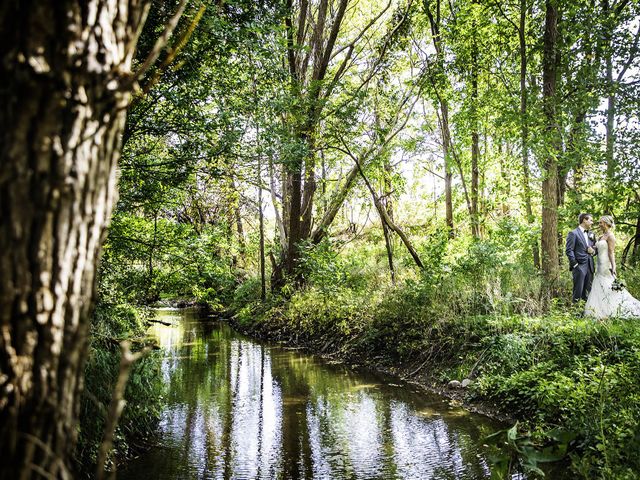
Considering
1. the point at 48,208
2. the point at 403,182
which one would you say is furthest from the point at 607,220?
the point at 48,208

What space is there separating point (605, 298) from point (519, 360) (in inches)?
79.9

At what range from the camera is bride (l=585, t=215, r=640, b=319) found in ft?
26.6

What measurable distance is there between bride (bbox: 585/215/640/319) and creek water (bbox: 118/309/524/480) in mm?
3191

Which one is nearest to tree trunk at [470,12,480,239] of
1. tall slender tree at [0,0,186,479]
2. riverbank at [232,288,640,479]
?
riverbank at [232,288,640,479]

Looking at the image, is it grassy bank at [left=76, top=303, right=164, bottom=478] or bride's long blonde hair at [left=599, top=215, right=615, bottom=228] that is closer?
grassy bank at [left=76, top=303, right=164, bottom=478]

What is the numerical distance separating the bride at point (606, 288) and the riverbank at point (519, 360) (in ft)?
2.29

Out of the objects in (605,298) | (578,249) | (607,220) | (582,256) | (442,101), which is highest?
(442,101)

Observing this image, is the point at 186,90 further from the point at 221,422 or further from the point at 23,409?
the point at 23,409

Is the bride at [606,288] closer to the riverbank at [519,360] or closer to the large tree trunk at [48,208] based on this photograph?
the riverbank at [519,360]

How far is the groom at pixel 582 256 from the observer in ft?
30.2

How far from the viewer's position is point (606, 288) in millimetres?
8555

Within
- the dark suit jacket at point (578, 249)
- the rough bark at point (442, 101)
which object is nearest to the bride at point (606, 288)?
the dark suit jacket at point (578, 249)

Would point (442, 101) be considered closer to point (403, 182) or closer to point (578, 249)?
point (403, 182)

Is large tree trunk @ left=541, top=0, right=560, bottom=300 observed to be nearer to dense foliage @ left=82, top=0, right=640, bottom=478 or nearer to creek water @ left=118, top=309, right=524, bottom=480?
dense foliage @ left=82, top=0, right=640, bottom=478
